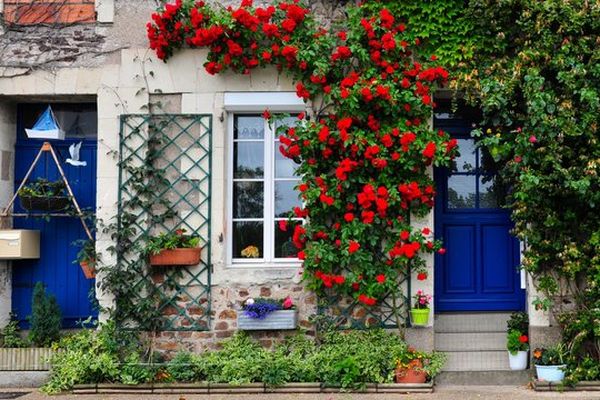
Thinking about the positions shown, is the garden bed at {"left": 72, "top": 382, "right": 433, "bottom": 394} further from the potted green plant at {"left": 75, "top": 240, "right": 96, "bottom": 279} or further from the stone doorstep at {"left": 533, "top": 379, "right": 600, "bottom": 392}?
the potted green plant at {"left": 75, "top": 240, "right": 96, "bottom": 279}

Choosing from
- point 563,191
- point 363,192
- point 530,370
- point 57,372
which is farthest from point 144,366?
point 563,191

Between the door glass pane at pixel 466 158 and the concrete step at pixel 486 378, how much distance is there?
237 cm

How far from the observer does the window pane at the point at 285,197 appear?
7.78m

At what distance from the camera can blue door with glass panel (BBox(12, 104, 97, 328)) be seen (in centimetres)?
793

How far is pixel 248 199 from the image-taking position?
7816mm

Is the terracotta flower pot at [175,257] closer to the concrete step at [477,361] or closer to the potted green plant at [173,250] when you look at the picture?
the potted green plant at [173,250]

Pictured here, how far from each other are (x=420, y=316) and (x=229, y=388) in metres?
2.14

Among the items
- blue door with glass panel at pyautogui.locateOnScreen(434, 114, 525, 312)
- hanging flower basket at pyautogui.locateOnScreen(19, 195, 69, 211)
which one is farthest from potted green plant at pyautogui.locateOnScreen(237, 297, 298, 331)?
hanging flower basket at pyautogui.locateOnScreen(19, 195, 69, 211)

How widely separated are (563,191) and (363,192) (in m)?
2.07

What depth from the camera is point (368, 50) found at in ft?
24.3

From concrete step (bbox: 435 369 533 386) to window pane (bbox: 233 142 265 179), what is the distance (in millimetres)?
3070

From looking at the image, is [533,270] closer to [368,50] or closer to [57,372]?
[368,50]

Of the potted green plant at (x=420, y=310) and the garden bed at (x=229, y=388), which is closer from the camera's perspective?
the garden bed at (x=229, y=388)

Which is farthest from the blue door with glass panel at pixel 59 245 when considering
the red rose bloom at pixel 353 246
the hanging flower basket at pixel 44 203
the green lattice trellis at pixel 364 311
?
the red rose bloom at pixel 353 246
